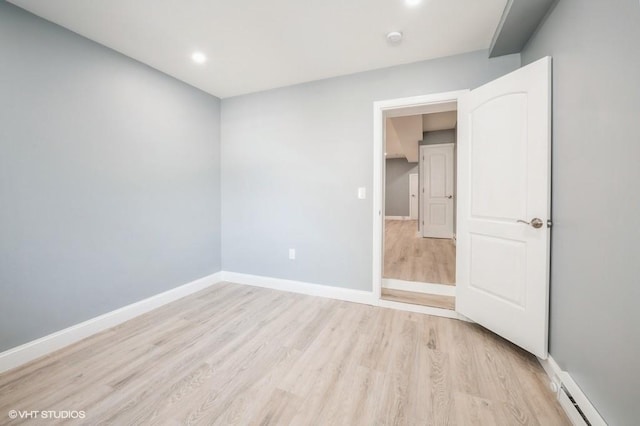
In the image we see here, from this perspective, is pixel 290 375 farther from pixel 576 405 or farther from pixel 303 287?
pixel 576 405

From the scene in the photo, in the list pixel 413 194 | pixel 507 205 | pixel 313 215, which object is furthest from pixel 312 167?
pixel 413 194

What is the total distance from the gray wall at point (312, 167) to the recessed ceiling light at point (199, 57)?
0.84 metres

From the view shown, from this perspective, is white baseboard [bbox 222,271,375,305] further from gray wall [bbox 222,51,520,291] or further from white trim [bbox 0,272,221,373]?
white trim [bbox 0,272,221,373]

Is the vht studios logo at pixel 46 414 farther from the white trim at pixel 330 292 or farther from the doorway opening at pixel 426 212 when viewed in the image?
the doorway opening at pixel 426 212

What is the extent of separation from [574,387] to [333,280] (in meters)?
2.01

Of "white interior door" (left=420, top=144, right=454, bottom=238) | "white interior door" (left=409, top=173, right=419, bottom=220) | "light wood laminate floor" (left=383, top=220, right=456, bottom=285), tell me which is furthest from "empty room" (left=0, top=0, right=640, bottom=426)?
"white interior door" (left=409, top=173, right=419, bottom=220)

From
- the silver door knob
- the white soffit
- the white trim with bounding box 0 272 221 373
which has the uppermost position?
the white soffit

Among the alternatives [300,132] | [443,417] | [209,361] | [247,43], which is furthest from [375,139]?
[209,361]

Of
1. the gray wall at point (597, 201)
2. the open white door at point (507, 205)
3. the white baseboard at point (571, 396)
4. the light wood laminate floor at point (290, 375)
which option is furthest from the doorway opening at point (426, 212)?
the gray wall at point (597, 201)

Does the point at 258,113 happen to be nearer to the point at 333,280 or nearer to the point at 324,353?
the point at 333,280

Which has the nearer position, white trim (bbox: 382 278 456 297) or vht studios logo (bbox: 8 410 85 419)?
vht studios logo (bbox: 8 410 85 419)

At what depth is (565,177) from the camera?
1.55 metres

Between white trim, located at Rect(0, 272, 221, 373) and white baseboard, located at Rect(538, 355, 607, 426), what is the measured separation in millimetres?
3361

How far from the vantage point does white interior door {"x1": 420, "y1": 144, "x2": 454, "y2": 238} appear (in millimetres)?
6073
